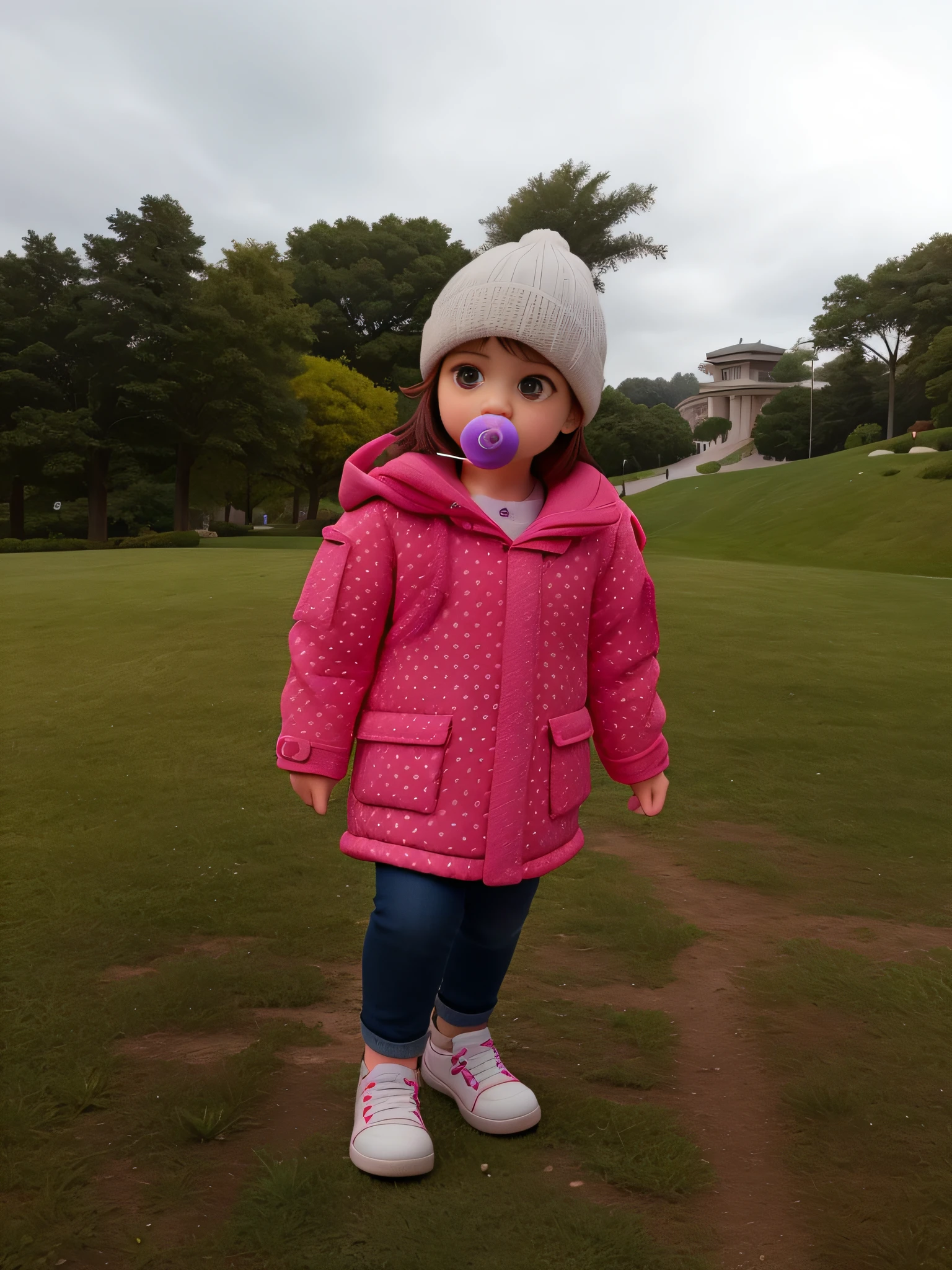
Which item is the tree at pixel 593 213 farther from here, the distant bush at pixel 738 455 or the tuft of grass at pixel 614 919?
the tuft of grass at pixel 614 919

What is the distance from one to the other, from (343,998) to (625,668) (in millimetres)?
1249

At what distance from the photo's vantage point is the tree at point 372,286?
43500 millimetres

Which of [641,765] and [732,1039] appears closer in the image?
[641,765]

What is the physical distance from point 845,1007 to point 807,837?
1.57 m

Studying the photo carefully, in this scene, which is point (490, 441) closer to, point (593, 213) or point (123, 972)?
point (123, 972)

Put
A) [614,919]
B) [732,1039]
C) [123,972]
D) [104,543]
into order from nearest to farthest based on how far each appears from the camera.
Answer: [732,1039] < [123,972] < [614,919] < [104,543]

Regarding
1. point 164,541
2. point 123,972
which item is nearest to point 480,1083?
point 123,972

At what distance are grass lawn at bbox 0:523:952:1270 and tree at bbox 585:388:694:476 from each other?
4509 cm

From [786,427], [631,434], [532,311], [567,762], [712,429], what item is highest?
[712,429]

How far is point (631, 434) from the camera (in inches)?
2098

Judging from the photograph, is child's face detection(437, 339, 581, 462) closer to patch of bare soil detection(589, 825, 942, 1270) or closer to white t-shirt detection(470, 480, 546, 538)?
white t-shirt detection(470, 480, 546, 538)

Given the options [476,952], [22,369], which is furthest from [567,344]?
[22,369]

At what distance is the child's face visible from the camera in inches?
90.7

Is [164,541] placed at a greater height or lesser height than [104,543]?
greater
